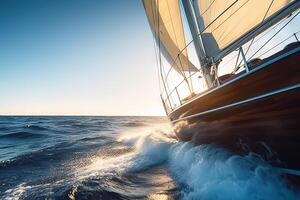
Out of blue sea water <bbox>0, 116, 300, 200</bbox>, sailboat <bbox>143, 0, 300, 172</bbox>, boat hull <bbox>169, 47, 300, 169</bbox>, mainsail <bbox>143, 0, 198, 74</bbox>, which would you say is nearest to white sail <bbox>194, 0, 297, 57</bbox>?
sailboat <bbox>143, 0, 300, 172</bbox>

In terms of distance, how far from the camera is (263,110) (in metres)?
2.74

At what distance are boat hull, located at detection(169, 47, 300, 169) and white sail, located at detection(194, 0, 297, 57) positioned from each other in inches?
62.9

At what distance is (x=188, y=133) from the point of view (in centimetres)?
511

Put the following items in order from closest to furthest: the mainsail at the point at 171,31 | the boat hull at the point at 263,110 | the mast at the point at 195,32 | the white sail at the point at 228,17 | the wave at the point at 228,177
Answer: the boat hull at the point at 263,110, the wave at the point at 228,177, the white sail at the point at 228,17, the mast at the point at 195,32, the mainsail at the point at 171,31

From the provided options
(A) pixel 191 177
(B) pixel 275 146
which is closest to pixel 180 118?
(A) pixel 191 177

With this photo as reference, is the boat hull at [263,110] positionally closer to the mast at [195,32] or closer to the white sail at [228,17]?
the mast at [195,32]

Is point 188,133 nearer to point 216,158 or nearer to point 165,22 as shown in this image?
point 216,158

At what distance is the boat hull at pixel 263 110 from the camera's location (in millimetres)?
2404

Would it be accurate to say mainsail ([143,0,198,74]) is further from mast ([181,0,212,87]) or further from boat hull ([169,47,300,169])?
boat hull ([169,47,300,169])

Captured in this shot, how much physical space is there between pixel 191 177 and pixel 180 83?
2109mm

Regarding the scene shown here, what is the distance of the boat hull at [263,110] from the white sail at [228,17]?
1597 millimetres

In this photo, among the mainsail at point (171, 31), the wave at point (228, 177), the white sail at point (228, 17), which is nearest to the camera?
the wave at point (228, 177)

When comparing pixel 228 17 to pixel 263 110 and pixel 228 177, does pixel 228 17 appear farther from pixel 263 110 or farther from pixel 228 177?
pixel 228 177

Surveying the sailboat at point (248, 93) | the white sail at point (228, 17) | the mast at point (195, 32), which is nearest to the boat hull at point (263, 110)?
the sailboat at point (248, 93)
